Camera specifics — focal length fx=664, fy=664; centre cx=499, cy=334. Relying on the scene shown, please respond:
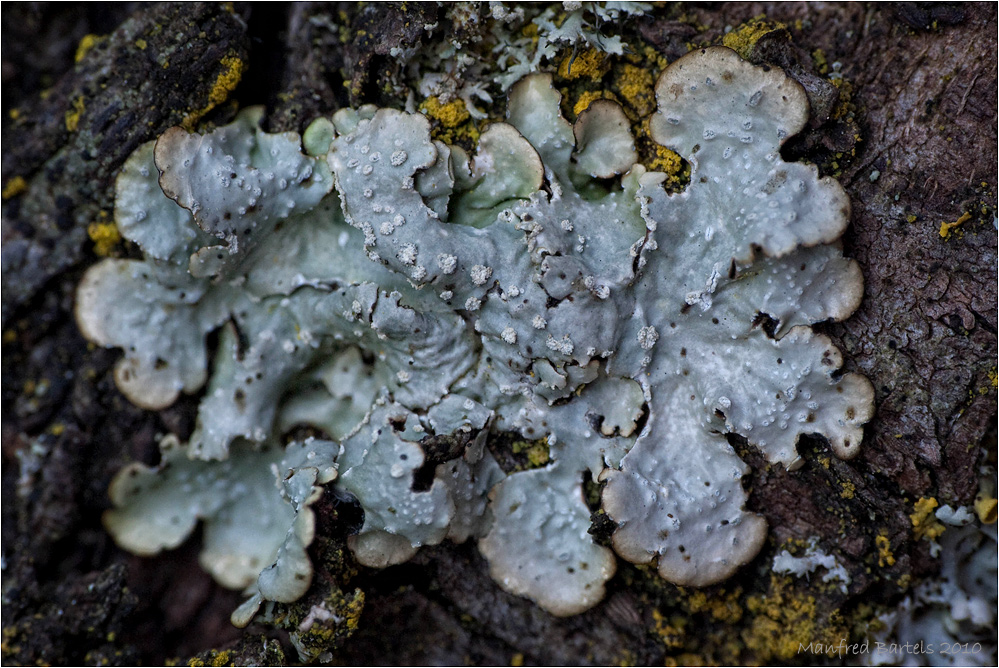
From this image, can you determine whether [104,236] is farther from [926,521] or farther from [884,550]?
[926,521]

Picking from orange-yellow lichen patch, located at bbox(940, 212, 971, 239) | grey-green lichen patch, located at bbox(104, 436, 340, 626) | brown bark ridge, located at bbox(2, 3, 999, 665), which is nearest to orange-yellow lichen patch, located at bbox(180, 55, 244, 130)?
brown bark ridge, located at bbox(2, 3, 999, 665)

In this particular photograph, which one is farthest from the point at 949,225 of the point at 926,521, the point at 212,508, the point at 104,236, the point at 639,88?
the point at 104,236

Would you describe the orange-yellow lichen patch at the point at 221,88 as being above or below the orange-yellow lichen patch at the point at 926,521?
above

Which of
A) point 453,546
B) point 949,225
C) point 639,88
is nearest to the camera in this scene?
point 949,225

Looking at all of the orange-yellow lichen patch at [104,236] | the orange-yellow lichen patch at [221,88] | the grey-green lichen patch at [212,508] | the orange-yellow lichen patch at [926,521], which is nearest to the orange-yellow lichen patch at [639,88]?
the orange-yellow lichen patch at [221,88]

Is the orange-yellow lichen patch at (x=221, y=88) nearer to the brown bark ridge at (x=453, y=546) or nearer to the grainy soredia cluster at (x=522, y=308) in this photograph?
the brown bark ridge at (x=453, y=546)

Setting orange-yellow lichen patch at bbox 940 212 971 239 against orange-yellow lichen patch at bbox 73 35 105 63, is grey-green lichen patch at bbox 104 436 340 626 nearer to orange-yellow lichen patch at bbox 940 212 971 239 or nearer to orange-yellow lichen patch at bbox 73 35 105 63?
orange-yellow lichen patch at bbox 73 35 105 63
